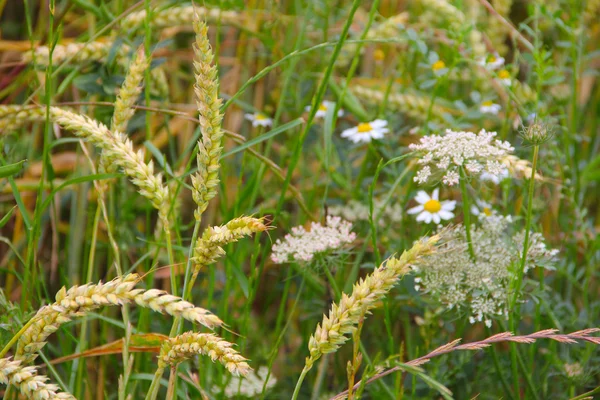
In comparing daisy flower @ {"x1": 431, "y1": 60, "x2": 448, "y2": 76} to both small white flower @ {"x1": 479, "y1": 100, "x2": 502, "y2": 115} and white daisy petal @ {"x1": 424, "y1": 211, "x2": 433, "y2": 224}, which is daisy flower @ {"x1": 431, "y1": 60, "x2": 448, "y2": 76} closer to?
small white flower @ {"x1": 479, "y1": 100, "x2": 502, "y2": 115}

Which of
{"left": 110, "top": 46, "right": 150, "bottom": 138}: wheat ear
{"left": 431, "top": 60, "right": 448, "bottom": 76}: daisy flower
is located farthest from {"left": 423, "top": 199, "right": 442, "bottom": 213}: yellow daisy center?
{"left": 110, "top": 46, "right": 150, "bottom": 138}: wheat ear

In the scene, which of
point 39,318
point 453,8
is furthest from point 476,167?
point 453,8

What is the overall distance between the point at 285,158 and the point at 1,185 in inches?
25.2

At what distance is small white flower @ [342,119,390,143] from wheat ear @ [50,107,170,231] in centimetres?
60

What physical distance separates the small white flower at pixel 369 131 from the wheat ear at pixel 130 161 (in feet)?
1.96

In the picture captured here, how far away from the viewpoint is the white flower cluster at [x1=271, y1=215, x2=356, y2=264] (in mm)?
1114

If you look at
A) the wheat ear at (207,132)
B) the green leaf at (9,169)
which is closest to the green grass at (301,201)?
the green leaf at (9,169)

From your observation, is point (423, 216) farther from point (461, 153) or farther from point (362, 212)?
point (461, 153)

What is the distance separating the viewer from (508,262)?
1.06 m

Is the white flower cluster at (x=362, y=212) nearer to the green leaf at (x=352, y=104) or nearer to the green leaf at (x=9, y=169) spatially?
the green leaf at (x=352, y=104)

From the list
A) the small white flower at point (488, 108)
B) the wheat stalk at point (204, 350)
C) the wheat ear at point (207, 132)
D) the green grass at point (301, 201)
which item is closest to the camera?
the wheat stalk at point (204, 350)

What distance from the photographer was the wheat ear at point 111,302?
0.65 metres

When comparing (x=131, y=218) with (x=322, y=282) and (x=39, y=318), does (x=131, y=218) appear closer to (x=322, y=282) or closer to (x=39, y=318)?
(x=322, y=282)

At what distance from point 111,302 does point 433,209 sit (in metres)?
0.71
